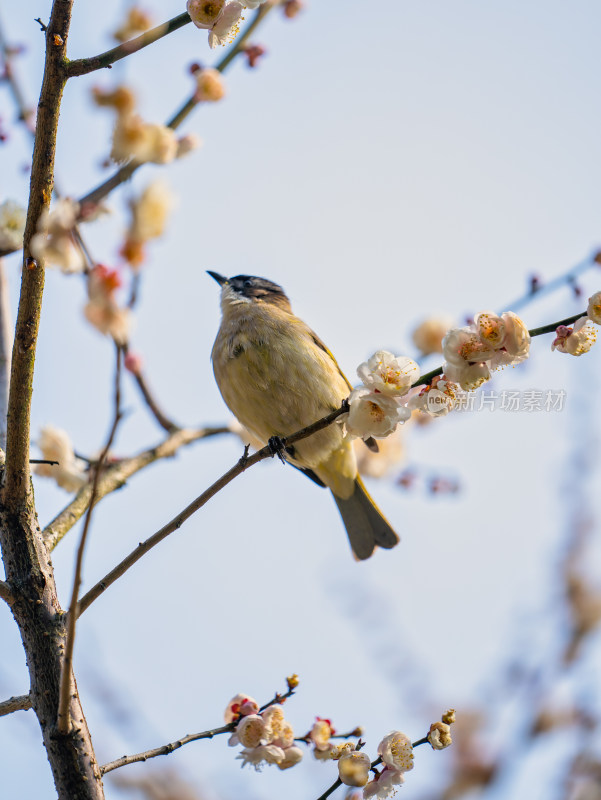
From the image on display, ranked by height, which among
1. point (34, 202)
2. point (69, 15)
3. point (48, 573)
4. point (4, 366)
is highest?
point (4, 366)

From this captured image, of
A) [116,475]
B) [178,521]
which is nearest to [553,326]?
[178,521]

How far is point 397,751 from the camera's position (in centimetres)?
255

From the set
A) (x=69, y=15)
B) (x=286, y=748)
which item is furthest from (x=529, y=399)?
(x=69, y=15)

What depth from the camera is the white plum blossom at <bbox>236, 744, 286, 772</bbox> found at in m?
2.73

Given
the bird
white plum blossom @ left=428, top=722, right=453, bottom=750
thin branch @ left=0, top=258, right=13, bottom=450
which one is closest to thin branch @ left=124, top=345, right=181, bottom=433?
the bird

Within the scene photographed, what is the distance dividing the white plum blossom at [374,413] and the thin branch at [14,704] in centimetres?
140

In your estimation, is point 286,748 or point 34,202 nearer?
point 34,202

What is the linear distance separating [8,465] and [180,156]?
4.81ft

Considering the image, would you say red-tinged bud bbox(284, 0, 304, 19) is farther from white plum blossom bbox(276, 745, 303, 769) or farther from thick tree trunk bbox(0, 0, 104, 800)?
white plum blossom bbox(276, 745, 303, 769)

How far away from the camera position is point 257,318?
4.85 meters

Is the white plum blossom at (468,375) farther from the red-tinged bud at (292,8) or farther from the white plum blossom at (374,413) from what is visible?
the red-tinged bud at (292,8)

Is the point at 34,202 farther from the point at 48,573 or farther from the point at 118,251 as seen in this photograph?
the point at 48,573

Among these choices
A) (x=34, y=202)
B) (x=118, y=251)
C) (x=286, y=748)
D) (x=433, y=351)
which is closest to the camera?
(x=118, y=251)

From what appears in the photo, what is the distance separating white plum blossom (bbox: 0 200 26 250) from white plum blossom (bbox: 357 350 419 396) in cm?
218
